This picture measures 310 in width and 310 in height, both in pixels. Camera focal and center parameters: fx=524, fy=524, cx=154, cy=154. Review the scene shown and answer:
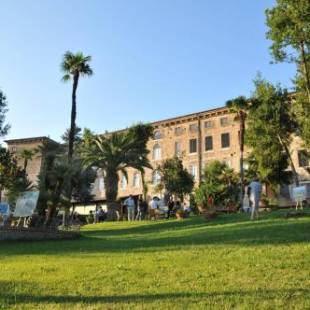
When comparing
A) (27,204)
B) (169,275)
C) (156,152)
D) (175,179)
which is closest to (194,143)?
(156,152)

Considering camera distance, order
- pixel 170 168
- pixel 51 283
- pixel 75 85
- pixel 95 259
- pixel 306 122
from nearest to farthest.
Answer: pixel 51 283 < pixel 95 259 < pixel 306 122 < pixel 75 85 < pixel 170 168

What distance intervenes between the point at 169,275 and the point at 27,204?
42.2 feet

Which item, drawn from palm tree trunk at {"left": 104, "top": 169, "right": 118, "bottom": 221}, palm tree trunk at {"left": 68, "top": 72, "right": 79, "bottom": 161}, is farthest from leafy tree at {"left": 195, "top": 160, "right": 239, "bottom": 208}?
palm tree trunk at {"left": 68, "top": 72, "right": 79, "bottom": 161}

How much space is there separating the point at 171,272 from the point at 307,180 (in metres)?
46.1

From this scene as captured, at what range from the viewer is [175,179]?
5119 cm

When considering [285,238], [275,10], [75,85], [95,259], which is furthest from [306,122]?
[95,259]

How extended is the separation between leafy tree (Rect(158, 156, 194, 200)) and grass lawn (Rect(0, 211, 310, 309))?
37.4m

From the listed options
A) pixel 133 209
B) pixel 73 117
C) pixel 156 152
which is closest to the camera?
pixel 133 209

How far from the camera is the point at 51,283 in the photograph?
8.71 meters

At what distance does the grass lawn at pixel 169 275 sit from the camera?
23.1 ft

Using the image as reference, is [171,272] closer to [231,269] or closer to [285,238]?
[231,269]

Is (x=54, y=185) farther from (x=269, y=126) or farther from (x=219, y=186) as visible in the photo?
(x=219, y=186)

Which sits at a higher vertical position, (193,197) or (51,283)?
(193,197)

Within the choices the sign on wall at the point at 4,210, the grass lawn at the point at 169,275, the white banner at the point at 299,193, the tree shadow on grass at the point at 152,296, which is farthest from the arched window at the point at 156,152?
the tree shadow on grass at the point at 152,296
